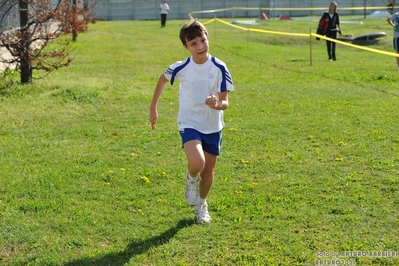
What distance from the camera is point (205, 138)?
527 cm

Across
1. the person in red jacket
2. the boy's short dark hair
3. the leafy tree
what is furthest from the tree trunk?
the person in red jacket

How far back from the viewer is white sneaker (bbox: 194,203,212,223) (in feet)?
17.7

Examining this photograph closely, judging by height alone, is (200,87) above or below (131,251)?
above

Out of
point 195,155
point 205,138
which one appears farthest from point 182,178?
point 195,155

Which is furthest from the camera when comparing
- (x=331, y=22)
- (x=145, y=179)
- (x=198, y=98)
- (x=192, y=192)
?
(x=331, y=22)

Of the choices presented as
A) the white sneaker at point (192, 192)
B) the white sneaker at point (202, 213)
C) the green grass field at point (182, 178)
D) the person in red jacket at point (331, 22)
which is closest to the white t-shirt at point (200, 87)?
the white sneaker at point (192, 192)

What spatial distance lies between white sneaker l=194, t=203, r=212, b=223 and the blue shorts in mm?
509

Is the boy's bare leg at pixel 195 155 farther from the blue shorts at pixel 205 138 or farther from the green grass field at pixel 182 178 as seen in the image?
the green grass field at pixel 182 178

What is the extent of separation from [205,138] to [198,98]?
36cm

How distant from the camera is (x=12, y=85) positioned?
1249cm

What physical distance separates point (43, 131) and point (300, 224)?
4967 millimetres

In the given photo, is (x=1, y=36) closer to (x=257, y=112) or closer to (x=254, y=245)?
(x=257, y=112)

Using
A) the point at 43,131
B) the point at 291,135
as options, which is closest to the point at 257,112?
the point at 291,135

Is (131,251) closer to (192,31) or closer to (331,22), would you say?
(192,31)
